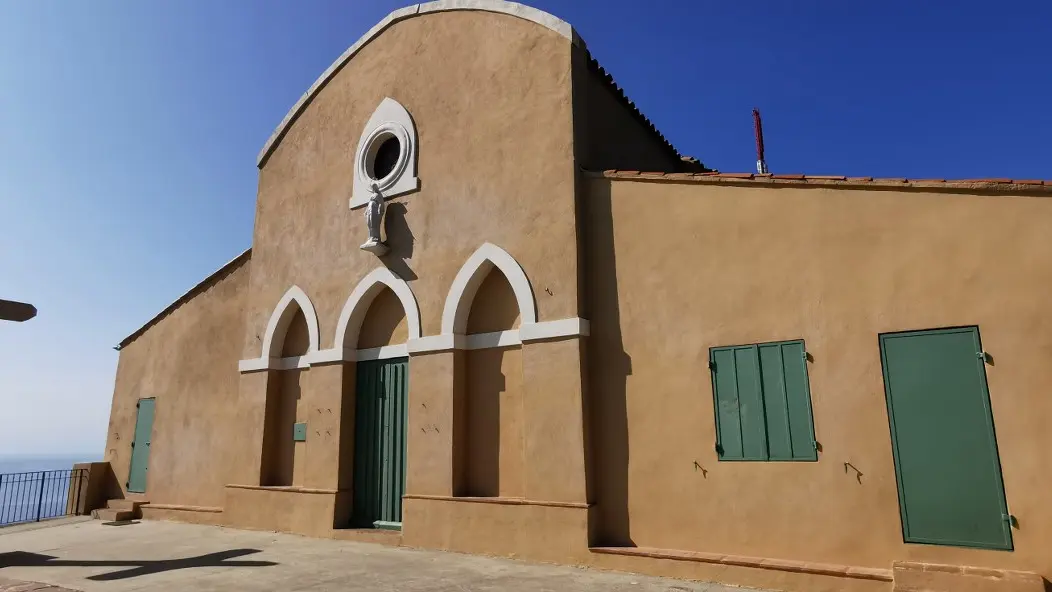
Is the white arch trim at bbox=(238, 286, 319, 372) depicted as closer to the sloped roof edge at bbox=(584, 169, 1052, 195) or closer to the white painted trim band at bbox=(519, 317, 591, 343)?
the white painted trim band at bbox=(519, 317, 591, 343)

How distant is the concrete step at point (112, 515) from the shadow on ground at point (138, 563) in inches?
145

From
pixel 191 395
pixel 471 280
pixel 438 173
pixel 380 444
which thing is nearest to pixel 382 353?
pixel 380 444

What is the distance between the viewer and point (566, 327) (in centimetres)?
852

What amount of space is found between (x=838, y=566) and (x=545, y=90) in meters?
7.15

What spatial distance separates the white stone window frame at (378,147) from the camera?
11.0 m

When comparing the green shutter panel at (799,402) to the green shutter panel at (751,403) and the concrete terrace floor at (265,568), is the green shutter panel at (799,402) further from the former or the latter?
the concrete terrace floor at (265,568)

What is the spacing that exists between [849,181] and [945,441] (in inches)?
109

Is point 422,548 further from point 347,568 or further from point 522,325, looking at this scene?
point 522,325

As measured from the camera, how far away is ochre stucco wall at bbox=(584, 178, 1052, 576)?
19.3 feet

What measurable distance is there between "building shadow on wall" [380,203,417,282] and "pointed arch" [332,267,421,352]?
129 mm

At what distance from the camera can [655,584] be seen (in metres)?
6.91

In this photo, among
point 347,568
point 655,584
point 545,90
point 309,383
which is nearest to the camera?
point 655,584

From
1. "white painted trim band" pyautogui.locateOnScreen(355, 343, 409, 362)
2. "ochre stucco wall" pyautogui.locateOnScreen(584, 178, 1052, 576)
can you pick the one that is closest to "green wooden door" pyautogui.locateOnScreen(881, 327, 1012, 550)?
"ochre stucco wall" pyautogui.locateOnScreen(584, 178, 1052, 576)

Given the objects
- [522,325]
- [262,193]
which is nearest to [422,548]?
[522,325]
